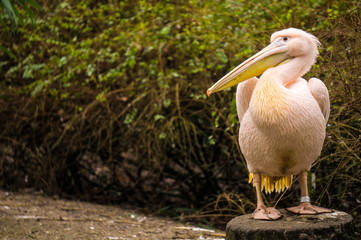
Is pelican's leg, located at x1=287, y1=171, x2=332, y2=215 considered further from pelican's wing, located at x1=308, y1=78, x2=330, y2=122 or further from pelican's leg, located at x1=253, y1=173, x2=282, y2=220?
pelican's wing, located at x1=308, y1=78, x2=330, y2=122

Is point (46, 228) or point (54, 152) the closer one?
point (46, 228)

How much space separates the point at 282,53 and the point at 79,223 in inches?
107

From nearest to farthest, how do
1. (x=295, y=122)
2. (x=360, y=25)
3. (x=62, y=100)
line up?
(x=295, y=122)
(x=360, y=25)
(x=62, y=100)

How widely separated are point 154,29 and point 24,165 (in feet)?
8.44

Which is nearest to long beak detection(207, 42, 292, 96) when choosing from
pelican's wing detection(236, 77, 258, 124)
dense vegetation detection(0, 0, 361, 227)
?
pelican's wing detection(236, 77, 258, 124)

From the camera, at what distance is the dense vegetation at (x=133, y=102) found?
4582 mm

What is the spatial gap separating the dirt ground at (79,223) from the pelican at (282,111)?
5.44 feet

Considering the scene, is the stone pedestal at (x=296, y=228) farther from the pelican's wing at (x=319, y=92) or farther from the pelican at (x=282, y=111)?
the pelican's wing at (x=319, y=92)

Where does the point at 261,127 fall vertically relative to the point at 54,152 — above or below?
above

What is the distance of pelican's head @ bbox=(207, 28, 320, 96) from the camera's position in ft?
8.35

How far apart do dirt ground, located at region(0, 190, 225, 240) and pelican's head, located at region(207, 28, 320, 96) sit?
1928mm

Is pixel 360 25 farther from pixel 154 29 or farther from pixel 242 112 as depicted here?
pixel 154 29

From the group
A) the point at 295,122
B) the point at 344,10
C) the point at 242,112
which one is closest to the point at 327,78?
the point at 344,10

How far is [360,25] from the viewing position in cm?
326
